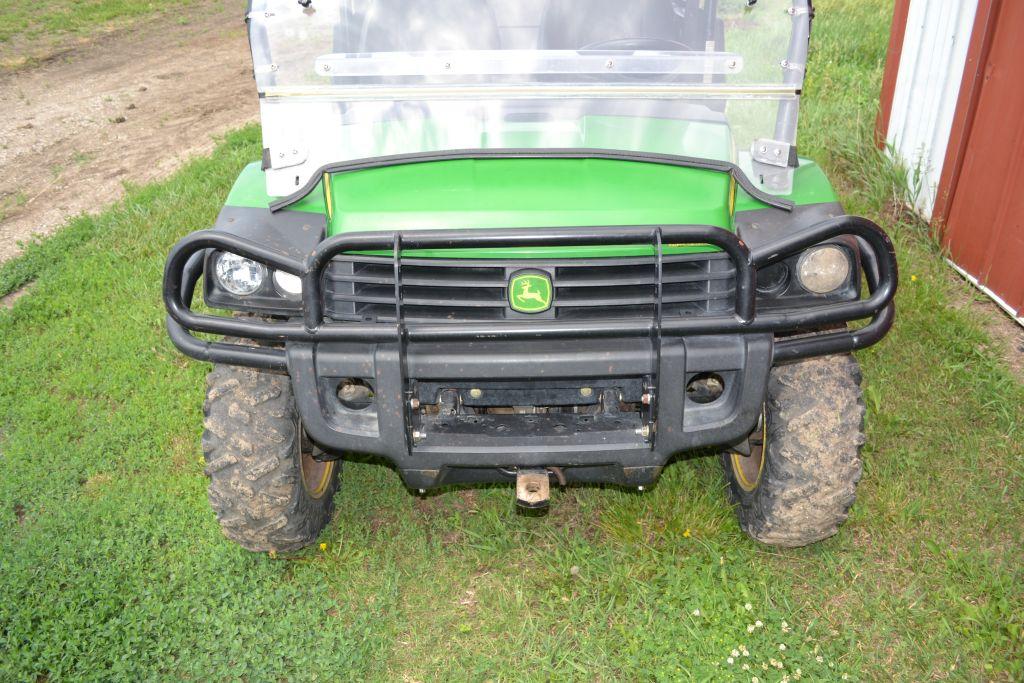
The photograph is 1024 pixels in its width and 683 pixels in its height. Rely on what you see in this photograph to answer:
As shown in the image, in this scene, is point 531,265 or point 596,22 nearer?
point 531,265

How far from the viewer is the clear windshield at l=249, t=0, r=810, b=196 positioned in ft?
10.7

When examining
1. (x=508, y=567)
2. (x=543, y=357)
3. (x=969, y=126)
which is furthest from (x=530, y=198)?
(x=969, y=126)

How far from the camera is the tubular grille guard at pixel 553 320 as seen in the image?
264 cm

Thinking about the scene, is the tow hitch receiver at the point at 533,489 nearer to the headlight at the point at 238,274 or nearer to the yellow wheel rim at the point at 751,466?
the yellow wheel rim at the point at 751,466

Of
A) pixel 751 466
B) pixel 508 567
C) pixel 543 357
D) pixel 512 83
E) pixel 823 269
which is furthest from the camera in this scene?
pixel 751 466

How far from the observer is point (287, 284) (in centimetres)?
302

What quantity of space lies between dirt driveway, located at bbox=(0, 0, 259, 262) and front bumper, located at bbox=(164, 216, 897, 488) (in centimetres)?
439

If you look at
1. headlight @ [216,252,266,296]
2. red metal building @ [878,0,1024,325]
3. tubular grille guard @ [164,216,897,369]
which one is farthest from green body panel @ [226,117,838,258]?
red metal building @ [878,0,1024,325]

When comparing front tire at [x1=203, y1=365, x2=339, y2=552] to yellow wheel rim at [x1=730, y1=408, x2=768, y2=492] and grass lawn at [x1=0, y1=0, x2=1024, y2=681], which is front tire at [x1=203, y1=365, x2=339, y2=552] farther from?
yellow wheel rim at [x1=730, y1=408, x2=768, y2=492]

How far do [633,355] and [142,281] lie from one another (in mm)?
3998

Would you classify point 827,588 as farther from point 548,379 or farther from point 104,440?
point 104,440

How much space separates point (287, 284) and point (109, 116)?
22.4ft

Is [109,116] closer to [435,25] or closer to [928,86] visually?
[435,25]

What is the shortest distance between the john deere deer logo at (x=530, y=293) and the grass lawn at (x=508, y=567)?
3.87 feet
